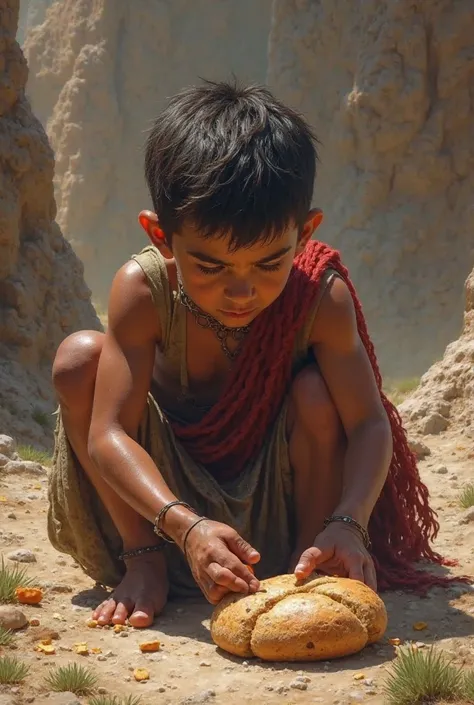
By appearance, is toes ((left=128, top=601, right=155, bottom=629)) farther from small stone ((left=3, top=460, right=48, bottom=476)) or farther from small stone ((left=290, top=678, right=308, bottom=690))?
small stone ((left=3, top=460, right=48, bottom=476))

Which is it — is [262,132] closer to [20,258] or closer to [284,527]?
[284,527]

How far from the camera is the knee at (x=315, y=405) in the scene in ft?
9.94

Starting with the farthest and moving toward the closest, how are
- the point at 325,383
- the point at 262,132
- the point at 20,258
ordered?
the point at 20,258
the point at 325,383
the point at 262,132

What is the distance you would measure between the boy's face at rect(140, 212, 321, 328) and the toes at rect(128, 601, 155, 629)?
801 mm

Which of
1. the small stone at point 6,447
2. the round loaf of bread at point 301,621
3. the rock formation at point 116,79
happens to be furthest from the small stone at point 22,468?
the rock formation at point 116,79

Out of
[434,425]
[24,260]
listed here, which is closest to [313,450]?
[434,425]

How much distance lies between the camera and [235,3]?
20.8 m

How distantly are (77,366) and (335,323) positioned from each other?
76cm

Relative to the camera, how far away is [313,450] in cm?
309

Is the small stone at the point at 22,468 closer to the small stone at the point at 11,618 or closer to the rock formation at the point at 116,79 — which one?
the small stone at the point at 11,618

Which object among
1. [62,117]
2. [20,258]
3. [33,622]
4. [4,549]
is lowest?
[33,622]

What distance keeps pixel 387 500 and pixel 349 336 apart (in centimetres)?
63

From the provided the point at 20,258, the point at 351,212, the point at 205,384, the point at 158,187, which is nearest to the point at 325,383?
the point at 205,384

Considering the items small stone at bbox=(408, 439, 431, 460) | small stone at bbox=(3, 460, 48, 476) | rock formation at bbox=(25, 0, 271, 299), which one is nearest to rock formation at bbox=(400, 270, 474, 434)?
small stone at bbox=(408, 439, 431, 460)
